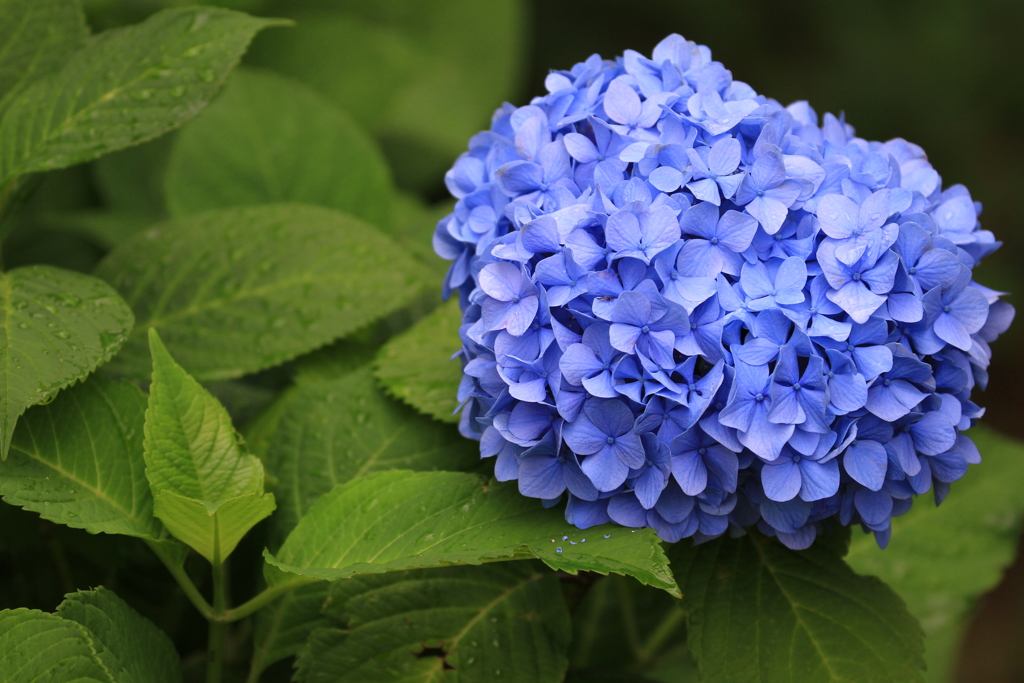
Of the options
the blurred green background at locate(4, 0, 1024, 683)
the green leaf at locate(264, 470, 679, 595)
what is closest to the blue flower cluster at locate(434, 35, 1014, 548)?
the green leaf at locate(264, 470, 679, 595)

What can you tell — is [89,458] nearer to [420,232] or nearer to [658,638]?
[420,232]

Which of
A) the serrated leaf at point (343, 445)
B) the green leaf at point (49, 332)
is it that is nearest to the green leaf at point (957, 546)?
the serrated leaf at point (343, 445)

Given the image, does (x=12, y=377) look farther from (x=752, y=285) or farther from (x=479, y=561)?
(x=752, y=285)

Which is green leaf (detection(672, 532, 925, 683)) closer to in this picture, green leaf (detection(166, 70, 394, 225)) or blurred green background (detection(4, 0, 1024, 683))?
green leaf (detection(166, 70, 394, 225))

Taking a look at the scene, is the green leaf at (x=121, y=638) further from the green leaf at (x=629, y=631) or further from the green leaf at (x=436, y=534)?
the green leaf at (x=629, y=631)

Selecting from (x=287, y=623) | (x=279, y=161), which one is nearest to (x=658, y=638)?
(x=287, y=623)

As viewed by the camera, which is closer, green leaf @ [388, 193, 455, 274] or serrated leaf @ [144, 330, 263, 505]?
serrated leaf @ [144, 330, 263, 505]
